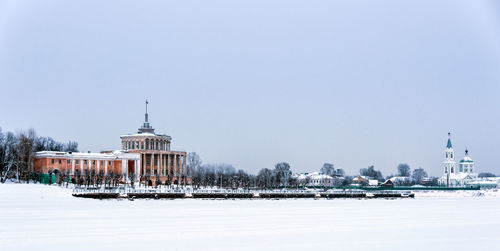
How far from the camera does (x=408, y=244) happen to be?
2859 centimetres

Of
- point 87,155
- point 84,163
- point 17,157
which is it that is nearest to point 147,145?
point 87,155

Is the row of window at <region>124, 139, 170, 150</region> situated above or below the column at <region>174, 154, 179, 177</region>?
above

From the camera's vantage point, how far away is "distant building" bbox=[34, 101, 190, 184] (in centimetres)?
12575

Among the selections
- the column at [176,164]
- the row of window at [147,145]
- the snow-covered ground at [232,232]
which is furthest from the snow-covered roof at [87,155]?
the snow-covered ground at [232,232]

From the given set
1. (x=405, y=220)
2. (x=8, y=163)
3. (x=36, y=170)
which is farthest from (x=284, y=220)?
(x=36, y=170)

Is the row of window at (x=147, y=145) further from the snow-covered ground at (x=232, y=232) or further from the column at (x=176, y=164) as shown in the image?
the snow-covered ground at (x=232, y=232)

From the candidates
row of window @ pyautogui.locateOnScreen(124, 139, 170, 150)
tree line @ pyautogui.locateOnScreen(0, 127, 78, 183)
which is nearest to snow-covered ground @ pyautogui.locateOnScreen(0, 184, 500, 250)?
tree line @ pyautogui.locateOnScreen(0, 127, 78, 183)

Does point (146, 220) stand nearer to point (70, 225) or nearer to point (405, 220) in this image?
point (70, 225)

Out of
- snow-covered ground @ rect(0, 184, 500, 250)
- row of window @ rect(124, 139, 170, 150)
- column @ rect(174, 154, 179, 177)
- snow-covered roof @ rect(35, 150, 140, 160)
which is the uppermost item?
row of window @ rect(124, 139, 170, 150)

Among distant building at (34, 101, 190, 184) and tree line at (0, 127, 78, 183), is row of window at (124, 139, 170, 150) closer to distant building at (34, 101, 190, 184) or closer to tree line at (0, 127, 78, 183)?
distant building at (34, 101, 190, 184)

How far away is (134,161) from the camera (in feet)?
458

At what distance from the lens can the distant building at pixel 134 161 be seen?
126m

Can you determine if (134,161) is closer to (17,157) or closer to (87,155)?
(87,155)

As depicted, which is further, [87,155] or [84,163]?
[87,155]
